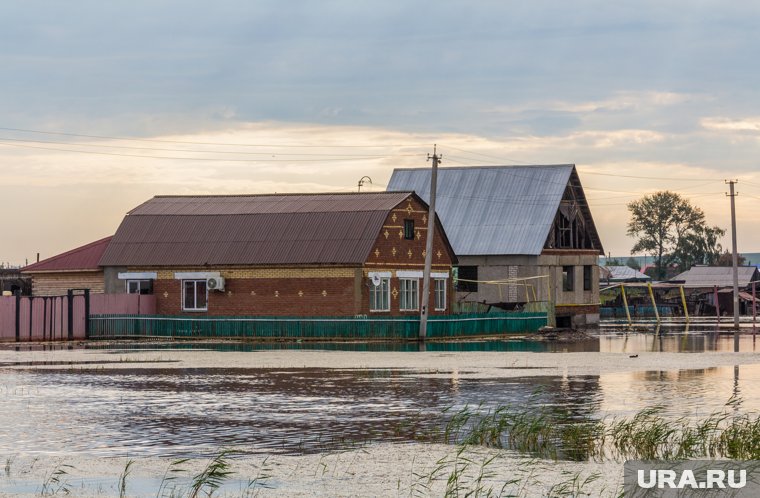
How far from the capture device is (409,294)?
208ft

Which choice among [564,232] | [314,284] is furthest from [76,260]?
[564,232]

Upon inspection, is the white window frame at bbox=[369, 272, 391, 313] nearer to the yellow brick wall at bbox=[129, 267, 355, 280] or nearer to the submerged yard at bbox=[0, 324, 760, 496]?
the yellow brick wall at bbox=[129, 267, 355, 280]

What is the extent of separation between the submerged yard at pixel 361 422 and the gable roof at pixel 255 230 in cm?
1814

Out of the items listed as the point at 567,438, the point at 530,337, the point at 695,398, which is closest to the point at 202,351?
the point at 530,337

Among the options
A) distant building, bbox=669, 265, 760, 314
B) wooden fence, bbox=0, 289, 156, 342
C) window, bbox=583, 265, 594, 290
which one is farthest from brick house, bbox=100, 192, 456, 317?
distant building, bbox=669, 265, 760, 314

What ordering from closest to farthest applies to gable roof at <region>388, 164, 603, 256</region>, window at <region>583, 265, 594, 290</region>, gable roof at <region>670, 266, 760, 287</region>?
1. gable roof at <region>388, 164, 603, 256</region>
2. window at <region>583, 265, 594, 290</region>
3. gable roof at <region>670, 266, 760, 287</region>

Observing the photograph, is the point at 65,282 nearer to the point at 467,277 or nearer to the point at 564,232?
the point at 467,277

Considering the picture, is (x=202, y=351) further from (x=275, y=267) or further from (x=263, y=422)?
(x=263, y=422)

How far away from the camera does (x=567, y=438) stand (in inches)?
803

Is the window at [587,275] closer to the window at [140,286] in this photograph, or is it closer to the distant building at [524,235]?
the distant building at [524,235]

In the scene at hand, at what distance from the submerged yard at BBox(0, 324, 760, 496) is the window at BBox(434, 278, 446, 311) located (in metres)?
23.7

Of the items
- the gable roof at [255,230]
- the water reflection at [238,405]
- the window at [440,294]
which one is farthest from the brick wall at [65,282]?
the water reflection at [238,405]

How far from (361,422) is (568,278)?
57.6 meters

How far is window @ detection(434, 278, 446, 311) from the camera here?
66562 mm
